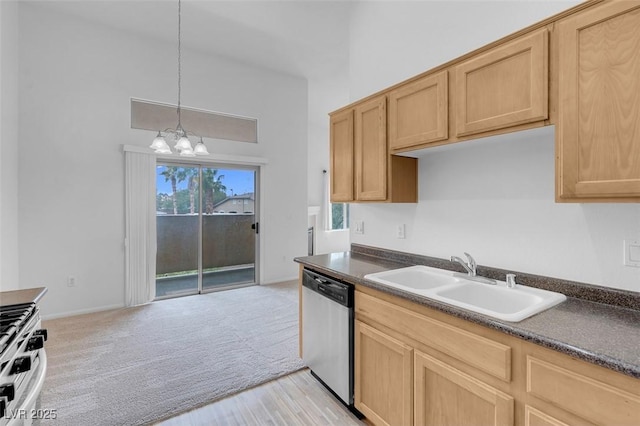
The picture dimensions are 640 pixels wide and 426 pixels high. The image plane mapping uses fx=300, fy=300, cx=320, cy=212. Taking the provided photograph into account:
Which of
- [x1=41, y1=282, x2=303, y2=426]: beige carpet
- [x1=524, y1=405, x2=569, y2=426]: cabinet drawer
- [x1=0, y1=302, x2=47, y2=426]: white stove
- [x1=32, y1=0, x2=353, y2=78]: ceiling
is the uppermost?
[x1=32, y1=0, x2=353, y2=78]: ceiling

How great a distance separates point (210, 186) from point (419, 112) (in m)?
3.63

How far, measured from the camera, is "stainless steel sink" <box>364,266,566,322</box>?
133 cm

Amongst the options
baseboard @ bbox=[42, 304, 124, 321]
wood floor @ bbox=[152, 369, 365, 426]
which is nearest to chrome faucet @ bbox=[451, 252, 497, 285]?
wood floor @ bbox=[152, 369, 365, 426]

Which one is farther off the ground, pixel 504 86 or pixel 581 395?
pixel 504 86

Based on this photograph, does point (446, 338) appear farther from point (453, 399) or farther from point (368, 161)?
point (368, 161)

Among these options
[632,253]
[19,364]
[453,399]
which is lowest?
[453,399]

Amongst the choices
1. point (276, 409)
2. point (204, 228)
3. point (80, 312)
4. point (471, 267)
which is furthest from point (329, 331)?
point (80, 312)

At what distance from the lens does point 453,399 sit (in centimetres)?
135

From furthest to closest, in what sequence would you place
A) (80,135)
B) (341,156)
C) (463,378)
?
(80,135) < (341,156) < (463,378)

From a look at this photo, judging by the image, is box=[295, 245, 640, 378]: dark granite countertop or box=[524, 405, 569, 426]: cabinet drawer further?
box=[524, 405, 569, 426]: cabinet drawer

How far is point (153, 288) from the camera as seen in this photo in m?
4.17

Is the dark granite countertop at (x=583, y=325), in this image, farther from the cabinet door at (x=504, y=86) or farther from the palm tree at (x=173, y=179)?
the palm tree at (x=173, y=179)

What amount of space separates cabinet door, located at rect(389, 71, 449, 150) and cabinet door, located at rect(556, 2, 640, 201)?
584 millimetres

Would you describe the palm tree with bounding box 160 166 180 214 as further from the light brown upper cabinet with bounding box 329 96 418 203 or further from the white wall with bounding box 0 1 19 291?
the light brown upper cabinet with bounding box 329 96 418 203
